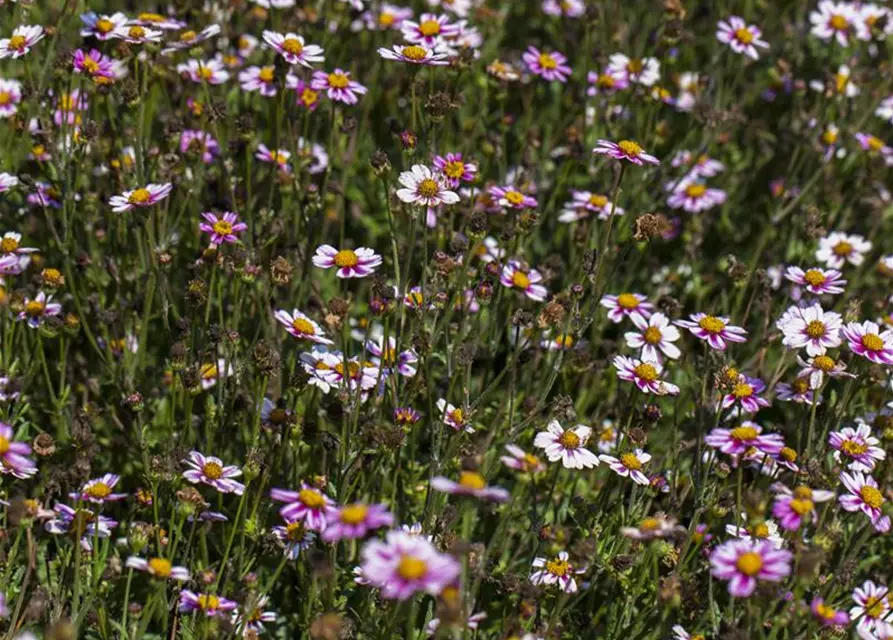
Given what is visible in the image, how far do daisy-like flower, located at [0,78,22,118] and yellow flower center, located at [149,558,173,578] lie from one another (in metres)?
2.44

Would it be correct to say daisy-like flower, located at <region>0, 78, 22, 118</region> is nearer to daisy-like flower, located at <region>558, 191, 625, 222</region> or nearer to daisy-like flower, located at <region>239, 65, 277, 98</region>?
daisy-like flower, located at <region>239, 65, 277, 98</region>

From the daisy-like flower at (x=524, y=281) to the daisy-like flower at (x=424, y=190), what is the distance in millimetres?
564

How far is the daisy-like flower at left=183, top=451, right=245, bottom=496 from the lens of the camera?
138 inches

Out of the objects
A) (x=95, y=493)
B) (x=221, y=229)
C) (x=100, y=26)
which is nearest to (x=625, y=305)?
(x=221, y=229)

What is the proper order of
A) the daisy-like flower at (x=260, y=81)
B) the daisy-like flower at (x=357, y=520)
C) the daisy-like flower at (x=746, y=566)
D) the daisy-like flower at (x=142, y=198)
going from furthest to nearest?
the daisy-like flower at (x=260, y=81) < the daisy-like flower at (x=142, y=198) < the daisy-like flower at (x=746, y=566) < the daisy-like flower at (x=357, y=520)

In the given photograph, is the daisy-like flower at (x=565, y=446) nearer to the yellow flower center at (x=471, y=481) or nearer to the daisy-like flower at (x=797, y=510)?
the daisy-like flower at (x=797, y=510)

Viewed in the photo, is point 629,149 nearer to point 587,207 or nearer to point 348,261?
point 348,261

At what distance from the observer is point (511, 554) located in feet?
14.3

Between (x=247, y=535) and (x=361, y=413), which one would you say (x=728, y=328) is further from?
(x=247, y=535)

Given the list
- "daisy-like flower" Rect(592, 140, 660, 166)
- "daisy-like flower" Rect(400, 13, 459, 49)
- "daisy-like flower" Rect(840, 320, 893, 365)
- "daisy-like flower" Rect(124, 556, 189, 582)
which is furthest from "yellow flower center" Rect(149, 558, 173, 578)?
"daisy-like flower" Rect(400, 13, 459, 49)

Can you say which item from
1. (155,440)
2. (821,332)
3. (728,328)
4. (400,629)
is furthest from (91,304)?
(821,332)

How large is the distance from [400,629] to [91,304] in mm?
1767

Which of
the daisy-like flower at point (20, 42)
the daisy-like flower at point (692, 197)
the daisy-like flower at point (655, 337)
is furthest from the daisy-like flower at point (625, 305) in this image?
the daisy-like flower at point (20, 42)

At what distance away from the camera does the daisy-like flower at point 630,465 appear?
3.60 meters
